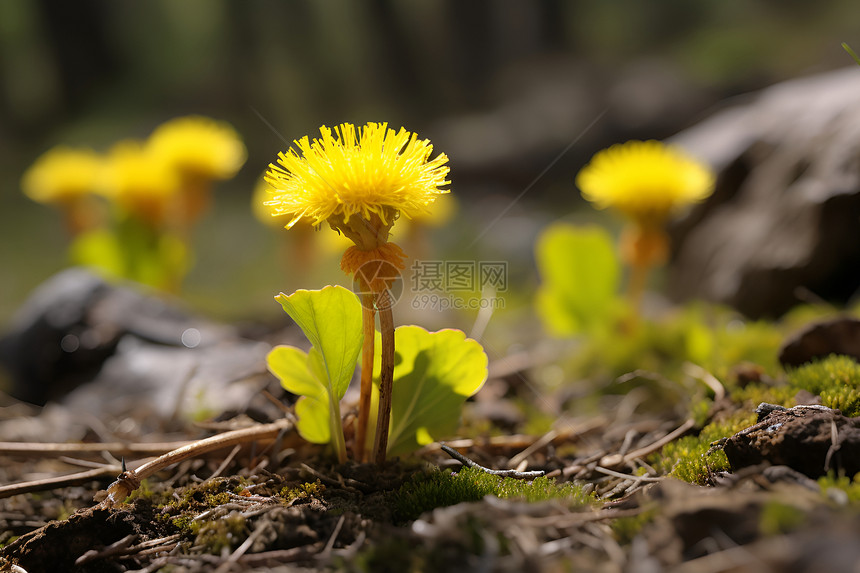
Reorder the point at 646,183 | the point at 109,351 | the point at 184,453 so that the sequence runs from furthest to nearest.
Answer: the point at 109,351 < the point at 646,183 < the point at 184,453

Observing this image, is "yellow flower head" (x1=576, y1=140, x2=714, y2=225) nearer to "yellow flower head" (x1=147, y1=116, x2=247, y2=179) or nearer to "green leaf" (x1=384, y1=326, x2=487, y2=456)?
"green leaf" (x1=384, y1=326, x2=487, y2=456)

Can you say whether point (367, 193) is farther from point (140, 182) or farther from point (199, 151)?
point (140, 182)

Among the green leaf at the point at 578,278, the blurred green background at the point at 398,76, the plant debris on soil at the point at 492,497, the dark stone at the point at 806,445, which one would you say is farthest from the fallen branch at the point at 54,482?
the blurred green background at the point at 398,76

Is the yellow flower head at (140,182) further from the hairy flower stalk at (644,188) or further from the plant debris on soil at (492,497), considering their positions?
the hairy flower stalk at (644,188)

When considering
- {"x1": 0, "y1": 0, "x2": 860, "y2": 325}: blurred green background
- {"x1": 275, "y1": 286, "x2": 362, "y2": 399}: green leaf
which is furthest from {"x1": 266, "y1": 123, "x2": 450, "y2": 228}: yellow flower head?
{"x1": 0, "y1": 0, "x2": 860, "y2": 325}: blurred green background

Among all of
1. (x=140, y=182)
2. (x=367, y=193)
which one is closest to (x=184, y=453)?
(x=367, y=193)

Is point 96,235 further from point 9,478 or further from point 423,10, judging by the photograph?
point 423,10
